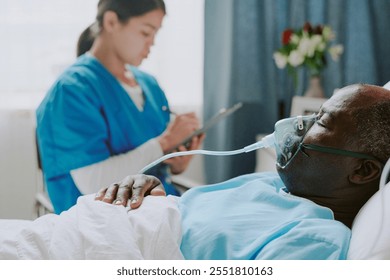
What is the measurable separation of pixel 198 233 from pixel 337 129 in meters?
0.34

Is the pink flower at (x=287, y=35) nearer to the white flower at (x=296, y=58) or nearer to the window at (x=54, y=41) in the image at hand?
the white flower at (x=296, y=58)

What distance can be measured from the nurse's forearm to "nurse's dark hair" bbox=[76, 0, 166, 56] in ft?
1.76

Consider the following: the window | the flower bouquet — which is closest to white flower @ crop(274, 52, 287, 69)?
the flower bouquet

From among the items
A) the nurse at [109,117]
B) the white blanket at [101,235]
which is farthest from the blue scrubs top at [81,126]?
the white blanket at [101,235]

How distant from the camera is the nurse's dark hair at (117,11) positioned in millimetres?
1999

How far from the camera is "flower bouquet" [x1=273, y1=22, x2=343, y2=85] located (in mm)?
2289

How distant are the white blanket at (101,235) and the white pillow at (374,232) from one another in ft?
0.98

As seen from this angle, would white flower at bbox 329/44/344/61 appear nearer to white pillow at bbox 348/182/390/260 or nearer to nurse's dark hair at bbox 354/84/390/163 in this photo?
nurse's dark hair at bbox 354/84/390/163

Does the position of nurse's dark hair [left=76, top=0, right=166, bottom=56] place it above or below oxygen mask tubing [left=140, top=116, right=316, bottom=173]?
above

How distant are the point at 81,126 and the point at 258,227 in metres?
0.88

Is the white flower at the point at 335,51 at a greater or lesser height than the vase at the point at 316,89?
greater

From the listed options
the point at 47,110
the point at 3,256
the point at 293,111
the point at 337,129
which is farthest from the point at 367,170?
the point at 293,111

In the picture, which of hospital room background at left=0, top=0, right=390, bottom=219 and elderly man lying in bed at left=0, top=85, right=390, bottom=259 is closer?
elderly man lying in bed at left=0, top=85, right=390, bottom=259

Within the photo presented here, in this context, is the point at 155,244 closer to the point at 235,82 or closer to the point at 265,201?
the point at 265,201
